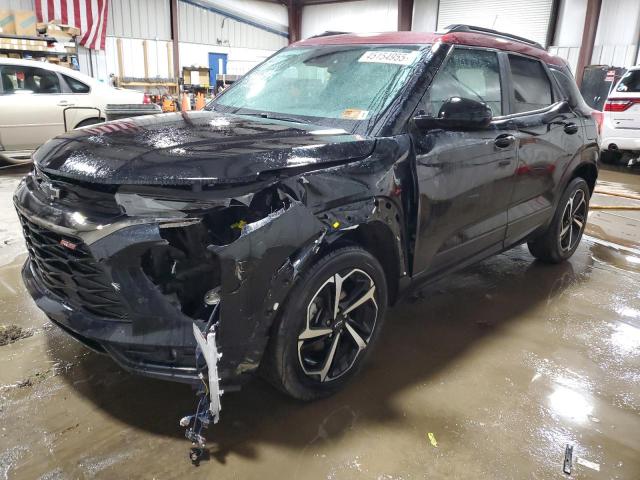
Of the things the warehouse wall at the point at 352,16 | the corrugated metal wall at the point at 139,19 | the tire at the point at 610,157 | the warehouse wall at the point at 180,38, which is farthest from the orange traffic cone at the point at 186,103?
the tire at the point at 610,157

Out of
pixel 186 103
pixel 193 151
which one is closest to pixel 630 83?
pixel 193 151

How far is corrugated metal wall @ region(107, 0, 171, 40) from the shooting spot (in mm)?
14250

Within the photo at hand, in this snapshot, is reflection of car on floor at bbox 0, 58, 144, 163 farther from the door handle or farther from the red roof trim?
the door handle

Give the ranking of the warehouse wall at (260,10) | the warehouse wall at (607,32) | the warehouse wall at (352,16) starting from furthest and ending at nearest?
the warehouse wall at (260,10), the warehouse wall at (352,16), the warehouse wall at (607,32)

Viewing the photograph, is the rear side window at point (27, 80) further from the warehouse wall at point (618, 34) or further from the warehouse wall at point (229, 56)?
the warehouse wall at point (618, 34)

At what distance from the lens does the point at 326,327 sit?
212 cm

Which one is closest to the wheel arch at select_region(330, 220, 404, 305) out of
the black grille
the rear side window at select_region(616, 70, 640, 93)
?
the black grille

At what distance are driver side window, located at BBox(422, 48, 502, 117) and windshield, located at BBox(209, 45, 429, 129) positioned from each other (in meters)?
0.16

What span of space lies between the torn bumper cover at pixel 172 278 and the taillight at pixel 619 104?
8.56 meters

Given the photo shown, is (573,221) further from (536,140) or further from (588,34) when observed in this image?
(588,34)

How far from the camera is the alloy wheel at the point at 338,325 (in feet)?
6.83

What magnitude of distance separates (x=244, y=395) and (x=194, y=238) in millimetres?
900

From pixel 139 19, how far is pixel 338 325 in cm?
1539

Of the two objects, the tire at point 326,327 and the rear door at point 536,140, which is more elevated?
the rear door at point 536,140
